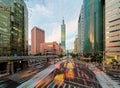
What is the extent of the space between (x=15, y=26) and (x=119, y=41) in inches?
3001

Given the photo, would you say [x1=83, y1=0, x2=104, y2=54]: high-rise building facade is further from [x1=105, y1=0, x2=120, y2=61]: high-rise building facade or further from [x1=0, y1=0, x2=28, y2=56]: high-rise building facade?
[x1=0, y1=0, x2=28, y2=56]: high-rise building facade

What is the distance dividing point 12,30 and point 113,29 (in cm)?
7299

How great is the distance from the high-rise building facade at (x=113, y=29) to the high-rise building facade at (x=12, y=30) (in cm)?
6153

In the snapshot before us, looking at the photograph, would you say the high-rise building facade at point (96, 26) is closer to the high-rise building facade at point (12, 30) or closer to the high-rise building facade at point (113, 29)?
the high-rise building facade at point (113, 29)

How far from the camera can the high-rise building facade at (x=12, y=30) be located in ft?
275

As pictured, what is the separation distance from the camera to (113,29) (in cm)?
9356

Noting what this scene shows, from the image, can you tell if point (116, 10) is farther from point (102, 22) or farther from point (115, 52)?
point (102, 22)

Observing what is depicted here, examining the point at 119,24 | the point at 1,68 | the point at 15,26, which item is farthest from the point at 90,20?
the point at 1,68

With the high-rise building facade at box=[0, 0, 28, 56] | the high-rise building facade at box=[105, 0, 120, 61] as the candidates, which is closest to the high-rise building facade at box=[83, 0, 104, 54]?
the high-rise building facade at box=[105, 0, 120, 61]

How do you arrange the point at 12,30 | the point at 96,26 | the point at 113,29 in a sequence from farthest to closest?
the point at 96,26 < the point at 12,30 < the point at 113,29

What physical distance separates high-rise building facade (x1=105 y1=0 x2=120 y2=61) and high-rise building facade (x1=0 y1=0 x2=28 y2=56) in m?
61.5

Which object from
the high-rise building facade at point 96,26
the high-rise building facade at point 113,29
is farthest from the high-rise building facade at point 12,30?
the high-rise building facade at point 96,26

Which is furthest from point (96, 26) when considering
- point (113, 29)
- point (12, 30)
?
point (12, 30)

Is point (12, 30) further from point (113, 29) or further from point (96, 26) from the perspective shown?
point (96, 26)
